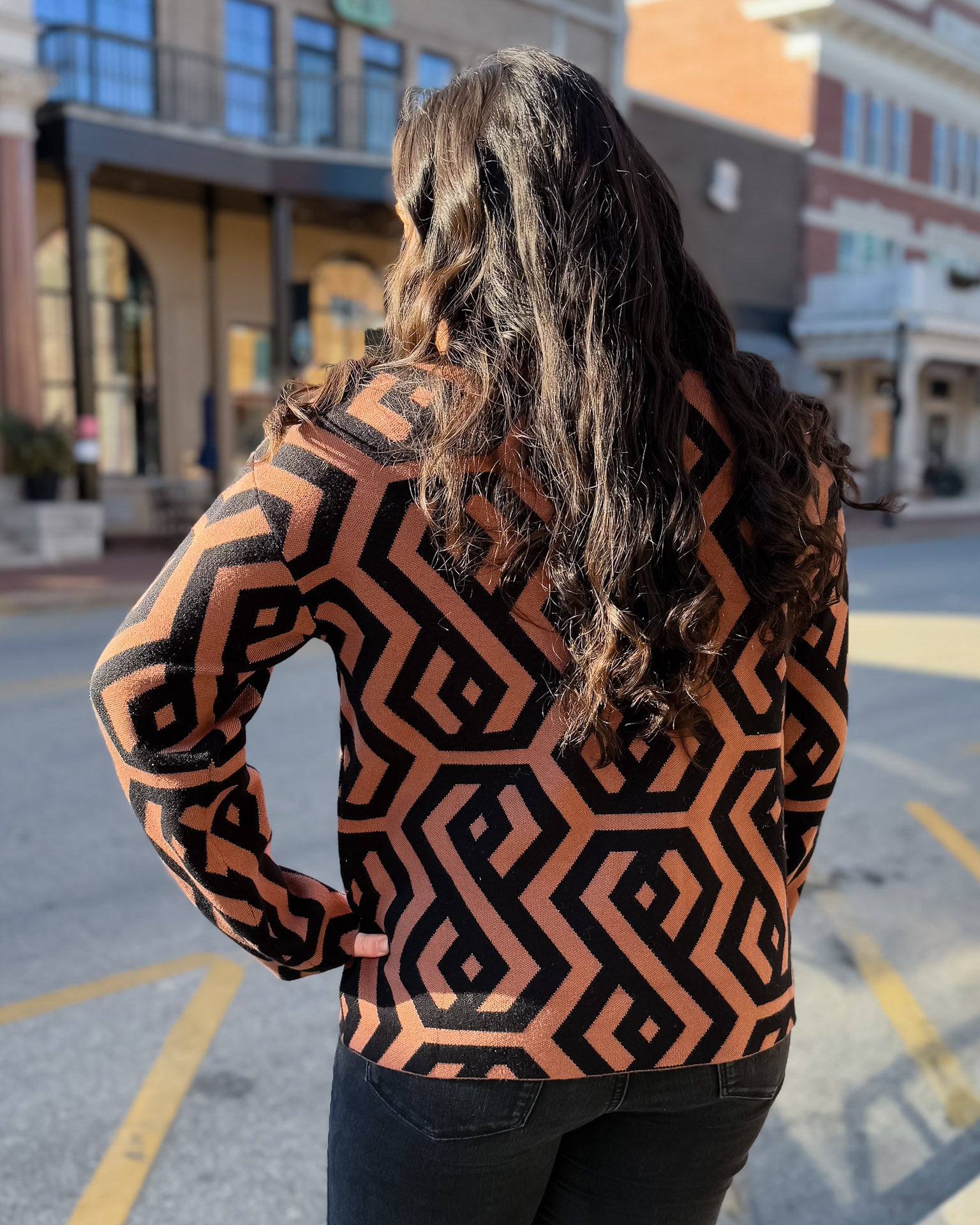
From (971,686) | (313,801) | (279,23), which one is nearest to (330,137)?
(279,23)

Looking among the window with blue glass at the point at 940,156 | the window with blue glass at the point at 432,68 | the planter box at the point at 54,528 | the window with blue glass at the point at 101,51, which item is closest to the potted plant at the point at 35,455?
the planter box at the point at 54,528

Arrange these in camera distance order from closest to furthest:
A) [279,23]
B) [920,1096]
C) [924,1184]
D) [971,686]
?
[924,1184] < [920,1096] < [971,686] < [279,23]

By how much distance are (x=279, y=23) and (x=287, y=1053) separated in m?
17.4

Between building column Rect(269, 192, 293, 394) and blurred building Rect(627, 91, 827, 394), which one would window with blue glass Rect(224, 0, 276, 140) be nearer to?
building column Rect(269, 192, 293, 394)

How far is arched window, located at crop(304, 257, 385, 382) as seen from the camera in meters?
19.7

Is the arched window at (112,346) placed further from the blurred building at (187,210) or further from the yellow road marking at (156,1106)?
the yellow road marking at (156,1106)

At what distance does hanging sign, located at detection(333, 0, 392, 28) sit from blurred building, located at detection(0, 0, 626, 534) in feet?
0.08

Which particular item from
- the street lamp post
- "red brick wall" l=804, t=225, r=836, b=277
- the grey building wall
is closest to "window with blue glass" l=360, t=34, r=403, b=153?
the grey building wall

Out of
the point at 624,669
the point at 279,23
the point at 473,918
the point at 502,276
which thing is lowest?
the point at 473,918

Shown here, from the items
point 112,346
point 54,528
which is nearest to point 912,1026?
point 54,528

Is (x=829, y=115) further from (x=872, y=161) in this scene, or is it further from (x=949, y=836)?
(x=949, y=836)

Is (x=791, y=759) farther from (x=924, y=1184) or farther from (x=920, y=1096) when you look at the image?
(x=920, y=1096)

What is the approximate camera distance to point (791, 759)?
57.8 inches

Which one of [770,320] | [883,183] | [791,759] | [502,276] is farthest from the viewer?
[883,183]
